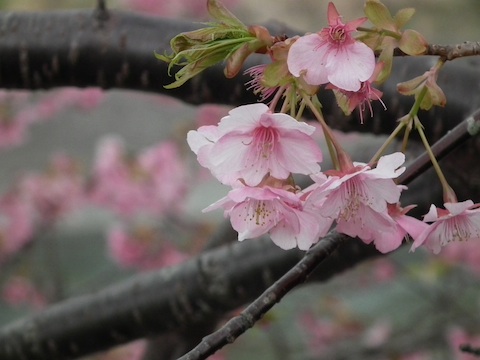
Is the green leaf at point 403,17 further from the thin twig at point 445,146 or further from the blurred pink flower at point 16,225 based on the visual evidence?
the blurred pink flower at point 16,225

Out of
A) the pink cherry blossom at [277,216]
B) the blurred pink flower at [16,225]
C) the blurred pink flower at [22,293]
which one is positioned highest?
the pink cherry blossom at [277,216]

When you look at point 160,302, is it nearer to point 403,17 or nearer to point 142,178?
point 403,17

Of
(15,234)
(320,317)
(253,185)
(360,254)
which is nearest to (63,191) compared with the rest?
(15,234)

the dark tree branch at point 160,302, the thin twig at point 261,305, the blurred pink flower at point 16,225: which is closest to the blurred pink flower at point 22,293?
the blurred pink flower at point 16,225

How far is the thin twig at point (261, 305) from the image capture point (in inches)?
24.2

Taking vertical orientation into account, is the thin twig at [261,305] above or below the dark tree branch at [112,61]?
above

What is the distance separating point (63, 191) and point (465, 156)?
2.91 metres

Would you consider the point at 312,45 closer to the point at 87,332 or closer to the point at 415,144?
the point at 415,144

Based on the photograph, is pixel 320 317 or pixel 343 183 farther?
pixel 320 317

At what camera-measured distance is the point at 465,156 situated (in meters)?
1.24

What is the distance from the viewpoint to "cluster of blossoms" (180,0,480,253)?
21.6 inches

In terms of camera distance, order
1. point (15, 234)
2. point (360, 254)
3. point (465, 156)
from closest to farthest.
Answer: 1. point (465, 156)
2. point (360, 254)
3. point (15, 234)

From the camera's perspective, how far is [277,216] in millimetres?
597

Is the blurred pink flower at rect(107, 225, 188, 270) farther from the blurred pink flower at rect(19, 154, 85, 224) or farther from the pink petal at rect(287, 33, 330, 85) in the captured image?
the pink petal at rect(287, 33, 330, 85)
